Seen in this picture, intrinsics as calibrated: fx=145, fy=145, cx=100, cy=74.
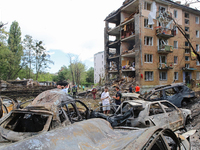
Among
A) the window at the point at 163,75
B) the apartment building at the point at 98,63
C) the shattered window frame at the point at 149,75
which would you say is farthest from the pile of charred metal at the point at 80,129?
the apartment building at the point at 98,63

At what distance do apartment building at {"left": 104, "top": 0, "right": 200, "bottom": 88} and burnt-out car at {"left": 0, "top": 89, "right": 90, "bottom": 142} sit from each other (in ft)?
62.4

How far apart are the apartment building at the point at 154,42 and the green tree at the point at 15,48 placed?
23.3m

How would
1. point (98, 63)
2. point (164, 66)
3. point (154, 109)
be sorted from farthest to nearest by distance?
1. point (98, 63)
2. point (164, 66)
3. point (154, 109)

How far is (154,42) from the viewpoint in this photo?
77.3 ft

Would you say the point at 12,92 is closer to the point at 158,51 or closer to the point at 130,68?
the point at 130,68

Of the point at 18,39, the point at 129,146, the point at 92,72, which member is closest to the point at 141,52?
the point at 129,146

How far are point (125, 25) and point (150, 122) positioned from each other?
2293 centimetres

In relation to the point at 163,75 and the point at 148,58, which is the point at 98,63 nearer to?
the point at 163,75

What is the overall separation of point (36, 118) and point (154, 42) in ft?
75.8

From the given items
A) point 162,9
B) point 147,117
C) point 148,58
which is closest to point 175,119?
point 147,117

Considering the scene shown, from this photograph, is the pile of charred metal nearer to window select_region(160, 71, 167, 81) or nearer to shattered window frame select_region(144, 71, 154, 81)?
shattered window frame select_region(144, 71, 154, 81)

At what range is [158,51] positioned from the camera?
76.5 feet

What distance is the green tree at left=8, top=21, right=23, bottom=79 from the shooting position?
34500 mm

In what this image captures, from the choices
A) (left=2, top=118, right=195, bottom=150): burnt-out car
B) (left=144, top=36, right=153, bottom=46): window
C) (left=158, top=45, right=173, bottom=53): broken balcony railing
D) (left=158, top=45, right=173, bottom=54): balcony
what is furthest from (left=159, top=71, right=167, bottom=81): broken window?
(left=2, top=118, right=195, bottom=150): burnt-out car
